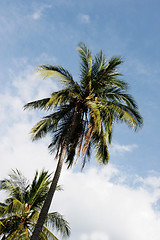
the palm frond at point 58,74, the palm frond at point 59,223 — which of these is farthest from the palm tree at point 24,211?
the palm frond at point 58,74

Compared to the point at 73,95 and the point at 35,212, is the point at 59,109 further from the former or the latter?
the point at 35,212

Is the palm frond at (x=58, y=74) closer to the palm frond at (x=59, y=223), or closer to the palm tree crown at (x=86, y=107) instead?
the palm tree crown at (x=86, y=107)

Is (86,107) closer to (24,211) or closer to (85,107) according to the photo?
(85,107)

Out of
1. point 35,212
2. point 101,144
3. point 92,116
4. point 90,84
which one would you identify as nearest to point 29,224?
point 35,212

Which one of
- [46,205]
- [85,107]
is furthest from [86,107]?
[46,205]

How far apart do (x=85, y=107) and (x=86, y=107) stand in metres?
0.05

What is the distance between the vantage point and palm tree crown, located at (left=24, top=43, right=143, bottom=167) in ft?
36.8

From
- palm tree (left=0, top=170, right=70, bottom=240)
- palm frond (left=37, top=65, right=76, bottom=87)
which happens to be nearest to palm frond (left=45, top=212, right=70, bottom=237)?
palm tree (left=0, top=170, right=70, bottom=240)

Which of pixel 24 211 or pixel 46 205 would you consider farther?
pixel 24 211

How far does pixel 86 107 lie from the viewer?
11.6 meters

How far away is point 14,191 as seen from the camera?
49.8 feet

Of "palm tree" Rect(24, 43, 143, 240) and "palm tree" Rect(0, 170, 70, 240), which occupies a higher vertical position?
"palm tree" Rect(24, 43, 143, 240)

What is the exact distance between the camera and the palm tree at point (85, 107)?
36.5 feet

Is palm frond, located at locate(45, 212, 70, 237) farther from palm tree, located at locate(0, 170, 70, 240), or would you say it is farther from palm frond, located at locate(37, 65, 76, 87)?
palm frond, located at locate(37, 65, 76, 87)
